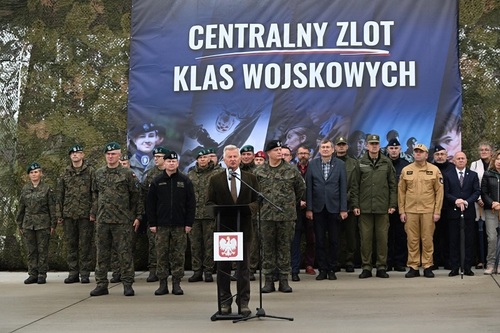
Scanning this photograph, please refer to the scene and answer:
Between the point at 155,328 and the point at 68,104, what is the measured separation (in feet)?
21.2

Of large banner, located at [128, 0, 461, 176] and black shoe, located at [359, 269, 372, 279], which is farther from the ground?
large banner, located at [128, 0, 461, 176]

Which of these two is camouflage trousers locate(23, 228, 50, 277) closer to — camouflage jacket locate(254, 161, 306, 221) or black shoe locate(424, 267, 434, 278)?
camouflage jacket locate(254, 161, 306, 221)

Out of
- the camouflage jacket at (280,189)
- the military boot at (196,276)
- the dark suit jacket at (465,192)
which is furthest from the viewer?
the military boot at (196,276)

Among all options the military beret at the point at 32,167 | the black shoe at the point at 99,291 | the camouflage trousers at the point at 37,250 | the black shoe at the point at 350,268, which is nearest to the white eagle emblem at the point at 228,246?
the black shoe at the point at 99,291

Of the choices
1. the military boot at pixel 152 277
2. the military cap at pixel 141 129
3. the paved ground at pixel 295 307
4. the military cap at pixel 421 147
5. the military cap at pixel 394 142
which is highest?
Result: the military cap at pixel 141 129

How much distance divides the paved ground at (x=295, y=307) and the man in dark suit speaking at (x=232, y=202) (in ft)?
0.98

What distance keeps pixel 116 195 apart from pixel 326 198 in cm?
282

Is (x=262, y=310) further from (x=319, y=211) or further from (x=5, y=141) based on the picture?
(x=5, y=141)

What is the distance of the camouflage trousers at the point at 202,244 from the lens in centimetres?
1170

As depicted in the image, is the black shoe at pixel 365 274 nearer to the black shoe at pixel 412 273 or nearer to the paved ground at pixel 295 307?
the paved ground at pixel 295 307

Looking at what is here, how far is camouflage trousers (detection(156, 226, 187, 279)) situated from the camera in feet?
33.6

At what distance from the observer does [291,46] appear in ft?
41.8

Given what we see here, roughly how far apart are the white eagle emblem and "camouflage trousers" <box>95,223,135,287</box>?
8.01ft

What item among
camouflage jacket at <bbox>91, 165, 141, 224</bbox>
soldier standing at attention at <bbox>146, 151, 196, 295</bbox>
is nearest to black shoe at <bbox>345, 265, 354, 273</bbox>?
soldier standing at attention at <bbox>146, 151, 196, 295</bbox>
